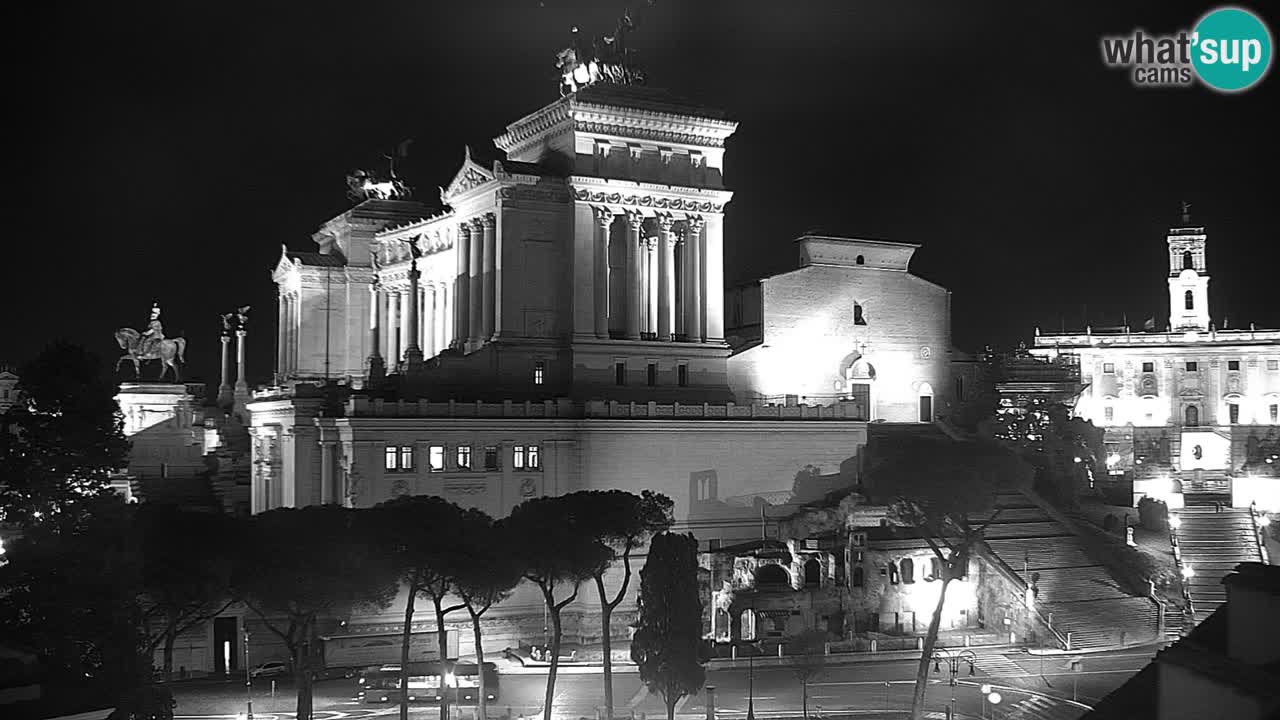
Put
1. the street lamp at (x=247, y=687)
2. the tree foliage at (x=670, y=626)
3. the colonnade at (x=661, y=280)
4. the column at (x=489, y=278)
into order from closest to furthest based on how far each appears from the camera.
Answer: the tree foliage at (x=670, y=626) < the street lamp at (x=247, y=687) < the column at (x=489, y=278) < the colonnade at (x=661, y=280)

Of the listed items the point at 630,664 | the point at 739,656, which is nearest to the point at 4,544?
the point at 630,664

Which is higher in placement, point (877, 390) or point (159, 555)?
point (877, 390)

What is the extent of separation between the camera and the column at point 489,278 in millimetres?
80125

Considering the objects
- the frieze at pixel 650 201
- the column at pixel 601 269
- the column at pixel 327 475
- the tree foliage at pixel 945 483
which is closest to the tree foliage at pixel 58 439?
the column at pixel 327 475

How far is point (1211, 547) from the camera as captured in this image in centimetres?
7888

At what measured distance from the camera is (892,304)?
9212 cm

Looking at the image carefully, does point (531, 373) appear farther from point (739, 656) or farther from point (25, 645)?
point (25, 645)

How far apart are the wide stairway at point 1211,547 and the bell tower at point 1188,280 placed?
41269 mm

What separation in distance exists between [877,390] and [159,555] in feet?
182

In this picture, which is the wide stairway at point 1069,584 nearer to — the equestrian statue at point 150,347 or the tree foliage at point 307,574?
the tree foliage at point 307,574

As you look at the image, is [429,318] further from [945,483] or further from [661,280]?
[945,483]

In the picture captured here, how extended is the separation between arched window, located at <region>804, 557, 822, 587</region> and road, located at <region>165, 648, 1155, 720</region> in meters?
6.78

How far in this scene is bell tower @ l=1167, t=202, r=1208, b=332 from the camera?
12094cm

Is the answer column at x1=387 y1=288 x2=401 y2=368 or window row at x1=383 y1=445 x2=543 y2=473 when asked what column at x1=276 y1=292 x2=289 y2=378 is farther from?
window row at x1=383 y1=445 x2=543 y2=473
